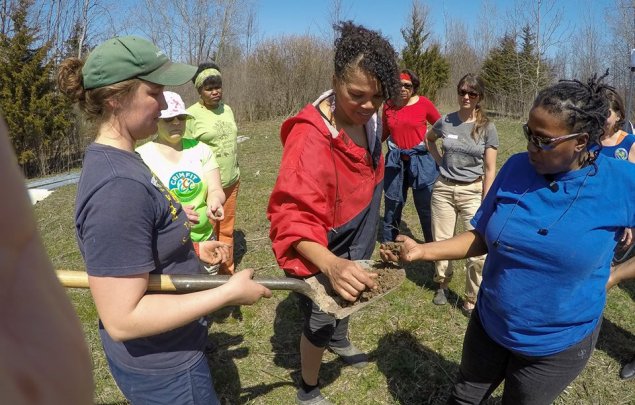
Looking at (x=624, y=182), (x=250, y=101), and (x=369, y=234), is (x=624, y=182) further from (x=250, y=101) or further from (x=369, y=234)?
(x=250, y=101)

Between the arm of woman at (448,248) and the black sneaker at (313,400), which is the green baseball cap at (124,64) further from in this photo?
the black sneaker at (313,400)

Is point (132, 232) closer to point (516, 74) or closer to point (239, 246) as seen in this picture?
point (239, 246)

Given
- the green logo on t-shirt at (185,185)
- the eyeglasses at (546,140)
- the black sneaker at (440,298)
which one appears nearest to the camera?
the eyeglasses at (546,140)

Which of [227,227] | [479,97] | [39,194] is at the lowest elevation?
[39,194]

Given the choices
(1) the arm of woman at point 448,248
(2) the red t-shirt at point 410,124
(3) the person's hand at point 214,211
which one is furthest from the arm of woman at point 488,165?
(3) the person's hand at point 214,211

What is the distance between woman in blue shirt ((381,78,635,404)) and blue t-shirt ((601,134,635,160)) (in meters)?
2.13

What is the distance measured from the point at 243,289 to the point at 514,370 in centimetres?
141

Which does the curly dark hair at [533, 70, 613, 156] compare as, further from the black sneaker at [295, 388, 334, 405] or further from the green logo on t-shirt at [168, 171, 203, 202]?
the green logo on t-shirt at [168, 171, 203, 202]

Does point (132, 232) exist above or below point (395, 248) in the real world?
above

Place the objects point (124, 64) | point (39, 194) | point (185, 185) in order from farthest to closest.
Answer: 1. point (39, 194)
2. point (185, 185)
3. point (124, 64)

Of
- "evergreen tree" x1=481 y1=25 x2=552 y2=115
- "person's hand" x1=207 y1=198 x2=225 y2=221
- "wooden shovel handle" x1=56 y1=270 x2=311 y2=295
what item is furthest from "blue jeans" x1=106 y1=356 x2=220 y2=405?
"evergreen tree" x1=481 y1=25 x2=552 y2=115

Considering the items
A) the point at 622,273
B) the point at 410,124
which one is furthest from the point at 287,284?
the point at 410,124

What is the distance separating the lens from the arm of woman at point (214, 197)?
323 cm

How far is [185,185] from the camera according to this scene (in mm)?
3373
